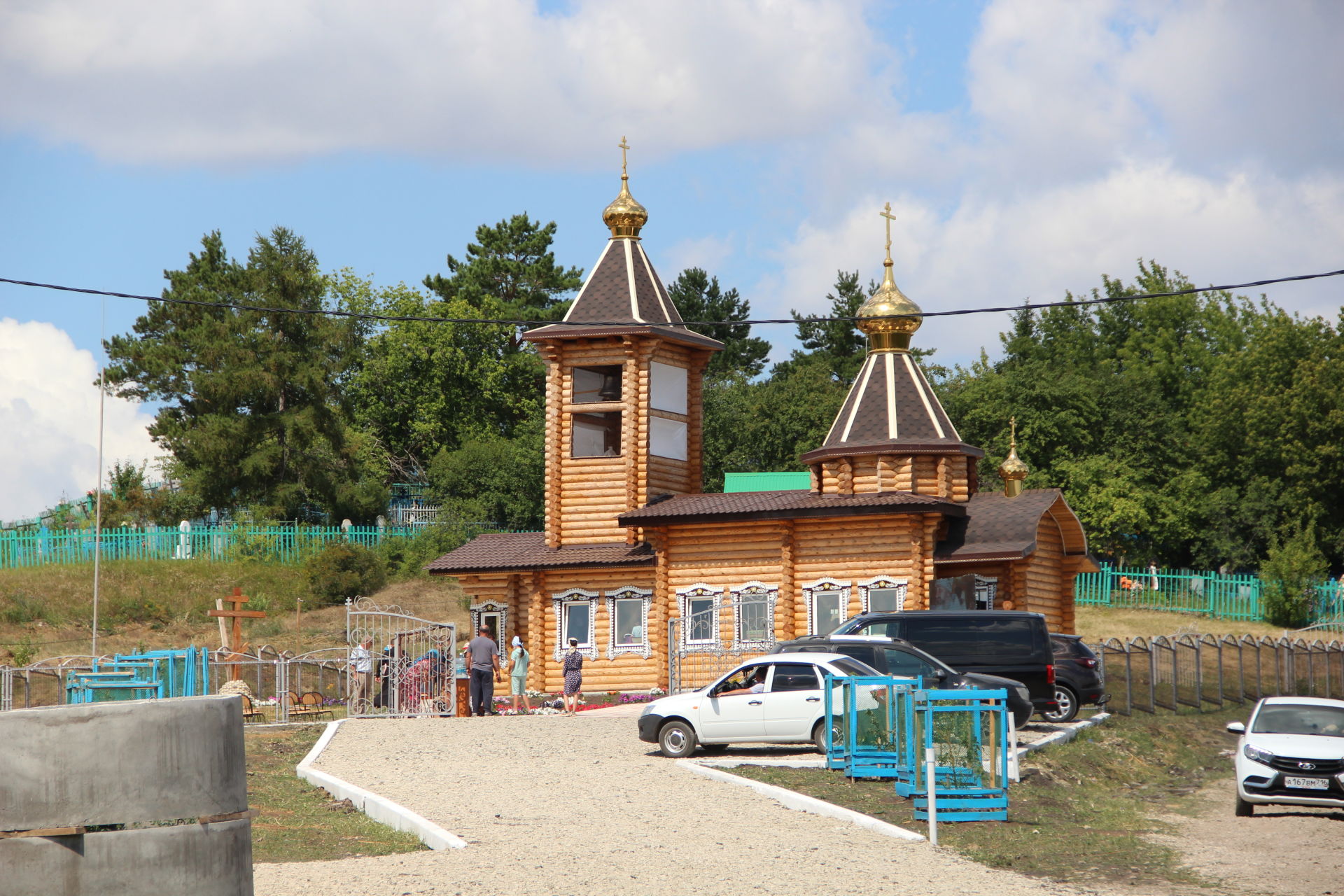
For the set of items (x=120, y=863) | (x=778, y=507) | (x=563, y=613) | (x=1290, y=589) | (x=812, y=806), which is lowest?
(x=812, y=806)

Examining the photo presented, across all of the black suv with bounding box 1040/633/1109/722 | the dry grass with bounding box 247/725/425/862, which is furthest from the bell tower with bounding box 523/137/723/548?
the dry grass with bounding box 247/725/425/862

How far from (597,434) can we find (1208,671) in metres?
15.9

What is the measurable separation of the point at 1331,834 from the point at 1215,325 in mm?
60746

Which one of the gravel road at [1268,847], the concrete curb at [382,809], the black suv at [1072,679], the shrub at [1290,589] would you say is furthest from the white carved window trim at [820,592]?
the shrub at [1290,589]

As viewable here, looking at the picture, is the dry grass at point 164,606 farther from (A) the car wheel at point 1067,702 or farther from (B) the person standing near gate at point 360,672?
(A) the car wheel at point 1067,702

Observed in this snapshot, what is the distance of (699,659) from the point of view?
2972cm

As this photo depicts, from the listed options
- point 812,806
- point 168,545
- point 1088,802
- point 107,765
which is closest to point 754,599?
point 1088,802

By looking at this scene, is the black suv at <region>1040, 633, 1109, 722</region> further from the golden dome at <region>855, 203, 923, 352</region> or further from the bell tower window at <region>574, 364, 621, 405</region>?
the bell tower window at <region>574, 364, 621, 405</region>

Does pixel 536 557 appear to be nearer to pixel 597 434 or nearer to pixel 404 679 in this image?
pixel 597 434

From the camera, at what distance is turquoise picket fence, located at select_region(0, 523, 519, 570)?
47938mm

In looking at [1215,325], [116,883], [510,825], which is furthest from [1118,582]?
[116,883]

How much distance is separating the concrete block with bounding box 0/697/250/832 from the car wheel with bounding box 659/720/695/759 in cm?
1195

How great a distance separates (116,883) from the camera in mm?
8188

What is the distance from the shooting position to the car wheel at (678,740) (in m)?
20.1
